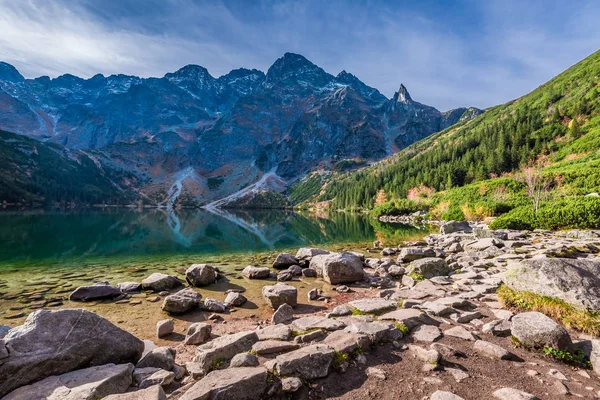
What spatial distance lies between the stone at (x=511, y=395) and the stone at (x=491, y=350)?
1.47 meters

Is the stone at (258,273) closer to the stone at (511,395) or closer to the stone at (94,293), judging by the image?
the stone at (94,293)

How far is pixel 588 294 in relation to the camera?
8.38m

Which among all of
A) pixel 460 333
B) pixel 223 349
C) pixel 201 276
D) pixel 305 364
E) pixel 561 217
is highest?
pixel 561 217

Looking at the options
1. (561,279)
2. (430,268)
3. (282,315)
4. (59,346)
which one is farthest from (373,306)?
(59,346)

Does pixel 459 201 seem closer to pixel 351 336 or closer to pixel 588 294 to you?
pixel 588 294

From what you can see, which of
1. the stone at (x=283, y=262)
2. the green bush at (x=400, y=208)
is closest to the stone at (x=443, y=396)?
the stone at (x=283, y=262)

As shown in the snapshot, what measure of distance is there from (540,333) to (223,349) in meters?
7.52

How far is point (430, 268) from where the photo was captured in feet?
52.9

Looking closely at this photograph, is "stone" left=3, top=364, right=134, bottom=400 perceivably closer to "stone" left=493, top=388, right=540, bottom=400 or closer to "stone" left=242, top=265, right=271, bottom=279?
"stone" left=493, top=388, right=540, bottom=400

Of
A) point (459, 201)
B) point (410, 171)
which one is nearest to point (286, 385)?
point (459, 201)

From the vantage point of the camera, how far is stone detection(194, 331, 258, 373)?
6570 mm

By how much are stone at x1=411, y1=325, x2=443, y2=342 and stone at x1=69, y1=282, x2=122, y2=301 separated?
46.5ft

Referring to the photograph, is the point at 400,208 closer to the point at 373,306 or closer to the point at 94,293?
the point at 373,306

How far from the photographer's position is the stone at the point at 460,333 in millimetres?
7501
